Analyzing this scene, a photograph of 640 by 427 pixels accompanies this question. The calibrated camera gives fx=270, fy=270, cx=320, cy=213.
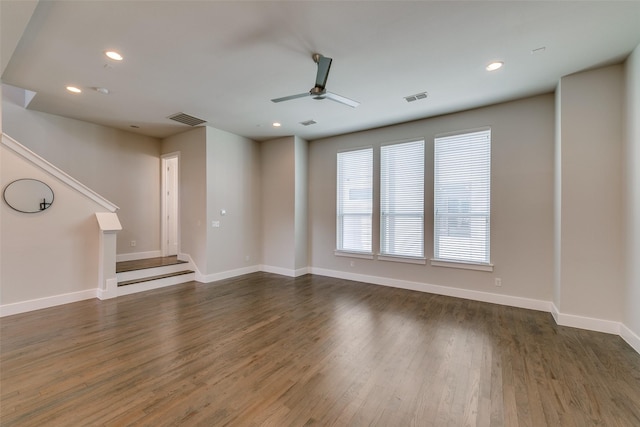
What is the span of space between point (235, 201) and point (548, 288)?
18.9ft

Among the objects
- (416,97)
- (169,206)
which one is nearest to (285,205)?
(169,206)

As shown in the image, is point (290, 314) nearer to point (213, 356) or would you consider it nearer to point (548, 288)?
point (213, 356)

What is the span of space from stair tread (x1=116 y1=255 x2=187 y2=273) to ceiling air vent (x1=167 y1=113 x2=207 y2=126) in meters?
2.85

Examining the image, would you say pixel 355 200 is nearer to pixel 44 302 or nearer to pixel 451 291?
pixel 451 291

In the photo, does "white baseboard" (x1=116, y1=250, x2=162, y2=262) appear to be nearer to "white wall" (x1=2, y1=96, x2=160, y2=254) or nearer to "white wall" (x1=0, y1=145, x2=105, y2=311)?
"white wall" (x1=2, y1=96, x2=160, y2=254)

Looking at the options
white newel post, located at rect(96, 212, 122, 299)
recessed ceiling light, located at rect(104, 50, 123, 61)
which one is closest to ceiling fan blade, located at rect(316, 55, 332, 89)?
recessed ceiling light, located at rect(104, 50, 123, 61)

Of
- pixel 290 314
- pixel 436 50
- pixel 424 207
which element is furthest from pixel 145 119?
pixel 424 207

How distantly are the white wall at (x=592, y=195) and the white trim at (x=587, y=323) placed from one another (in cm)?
4

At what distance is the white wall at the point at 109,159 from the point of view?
15.4 ft

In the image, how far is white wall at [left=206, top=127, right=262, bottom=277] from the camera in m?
5.52

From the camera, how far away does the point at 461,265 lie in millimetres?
4504

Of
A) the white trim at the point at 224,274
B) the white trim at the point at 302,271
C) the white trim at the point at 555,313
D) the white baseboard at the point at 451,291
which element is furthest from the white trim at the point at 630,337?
the white trim at the point at 224,274

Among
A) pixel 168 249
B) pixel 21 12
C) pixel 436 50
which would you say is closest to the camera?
pixel 21 12

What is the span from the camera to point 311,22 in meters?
2.42
